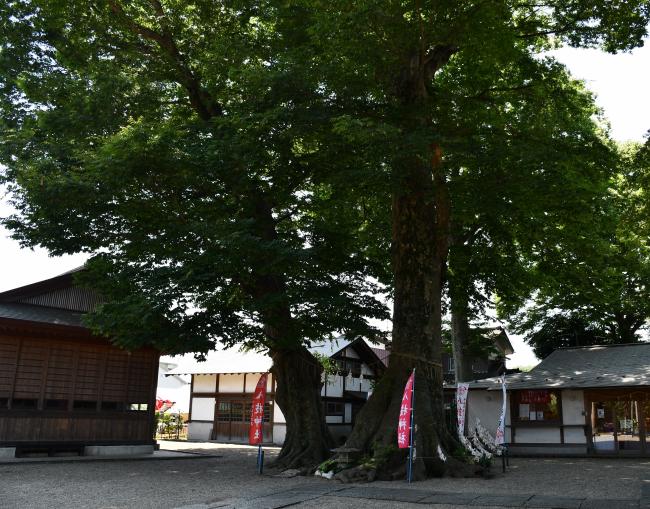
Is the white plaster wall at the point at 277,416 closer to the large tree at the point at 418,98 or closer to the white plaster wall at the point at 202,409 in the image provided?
the white plaster wall at the point at 202,409

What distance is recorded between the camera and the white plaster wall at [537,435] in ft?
71.9

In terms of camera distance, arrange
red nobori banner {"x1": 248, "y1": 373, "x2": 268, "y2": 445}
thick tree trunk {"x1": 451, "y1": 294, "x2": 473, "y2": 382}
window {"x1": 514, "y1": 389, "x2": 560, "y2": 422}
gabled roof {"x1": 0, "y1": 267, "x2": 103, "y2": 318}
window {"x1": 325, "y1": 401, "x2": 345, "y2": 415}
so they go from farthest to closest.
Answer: window {"x1": 325, "y1": 401, "x2": 345, "y2": 415} < thick tree trunk {"x1": 451, "y1": 294, "x2": 473, "y2": 382} < window {"x1": 514, "y1": 389, "x2": 560, "y2": 422} < gabled roof {"x1": 0, "y1": 267, "x2": 103, "y2": 318} < red nobori banner {"x1": 248, "y1": 373, "x2": 268, "y2": 445}

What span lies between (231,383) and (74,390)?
1173 centimetres

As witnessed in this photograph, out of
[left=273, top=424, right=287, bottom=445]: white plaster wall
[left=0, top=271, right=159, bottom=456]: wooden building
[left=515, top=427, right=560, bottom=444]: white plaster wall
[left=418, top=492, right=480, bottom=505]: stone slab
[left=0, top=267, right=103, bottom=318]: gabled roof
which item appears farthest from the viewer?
[left=273, top=424, right=287, bottom=445]: white plaster wall

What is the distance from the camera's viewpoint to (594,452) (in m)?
20.9

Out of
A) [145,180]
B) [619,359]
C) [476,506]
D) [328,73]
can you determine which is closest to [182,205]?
[145,180]

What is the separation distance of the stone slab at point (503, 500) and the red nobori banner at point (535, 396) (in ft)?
42.4

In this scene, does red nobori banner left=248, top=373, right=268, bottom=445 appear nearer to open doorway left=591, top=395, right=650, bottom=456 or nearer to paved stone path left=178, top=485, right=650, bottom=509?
paved stone path left=178, top=485, right=650, bottom=509

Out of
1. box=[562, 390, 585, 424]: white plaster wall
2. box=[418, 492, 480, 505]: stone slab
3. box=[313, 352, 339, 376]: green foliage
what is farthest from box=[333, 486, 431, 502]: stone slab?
box=[313, 352, 339, 376]: green foliage

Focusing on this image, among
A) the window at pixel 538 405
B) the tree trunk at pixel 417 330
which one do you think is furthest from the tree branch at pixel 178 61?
the window at pixel 538 405

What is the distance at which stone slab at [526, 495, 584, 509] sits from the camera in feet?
30.0

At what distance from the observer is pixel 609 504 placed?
9.15m

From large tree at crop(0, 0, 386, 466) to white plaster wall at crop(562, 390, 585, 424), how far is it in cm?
1017

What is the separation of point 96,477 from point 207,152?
309 inches
